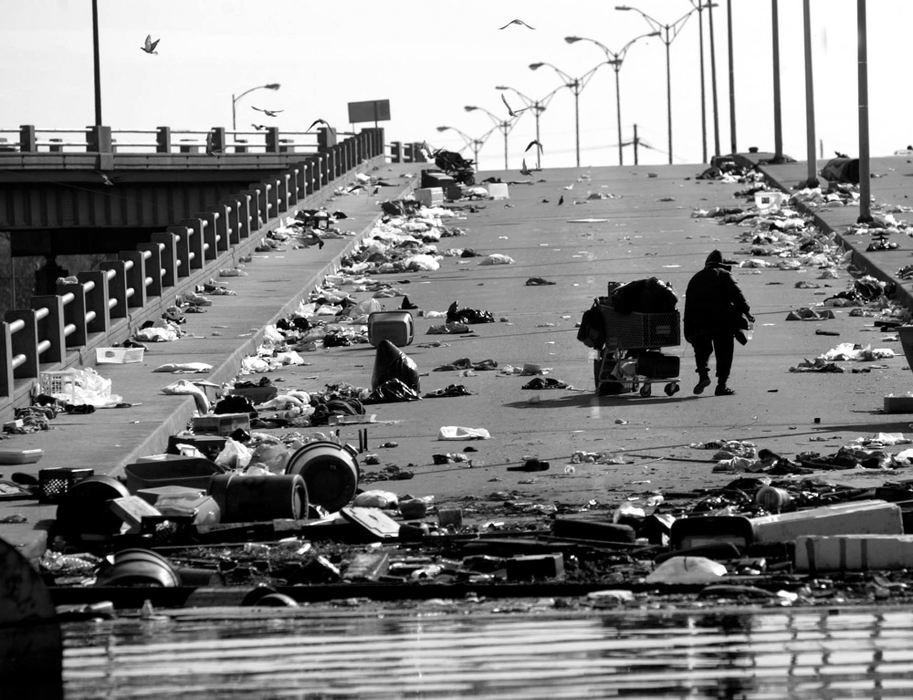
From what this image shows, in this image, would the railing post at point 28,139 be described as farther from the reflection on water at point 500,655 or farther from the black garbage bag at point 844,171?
the reflection on water at point 500,655

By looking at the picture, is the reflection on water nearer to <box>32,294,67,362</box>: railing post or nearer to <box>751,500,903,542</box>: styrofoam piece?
<box>751,500,903,542</box>: styrofoam piece

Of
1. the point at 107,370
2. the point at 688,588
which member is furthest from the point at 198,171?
the point at 688,588

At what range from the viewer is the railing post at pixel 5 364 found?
1886 centimetres

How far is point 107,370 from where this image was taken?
914 inches

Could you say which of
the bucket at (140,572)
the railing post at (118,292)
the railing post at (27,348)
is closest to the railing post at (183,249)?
the railing post at (118,292)

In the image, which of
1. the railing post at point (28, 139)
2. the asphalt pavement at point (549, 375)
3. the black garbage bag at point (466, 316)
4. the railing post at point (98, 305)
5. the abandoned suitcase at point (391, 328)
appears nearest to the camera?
the asphalt pavement at point (549, 375)

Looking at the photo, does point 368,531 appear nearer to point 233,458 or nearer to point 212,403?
point 233,458

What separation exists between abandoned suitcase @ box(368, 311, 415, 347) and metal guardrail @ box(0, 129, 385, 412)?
3.59 m

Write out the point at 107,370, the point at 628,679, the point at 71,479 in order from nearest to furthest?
the point at 628,679 < the point at 71,479 < the point at 107,370

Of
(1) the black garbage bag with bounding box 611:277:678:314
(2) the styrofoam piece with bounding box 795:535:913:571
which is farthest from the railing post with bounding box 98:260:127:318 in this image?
(2) the styrofoam piece with bounding box 795:535:913:571

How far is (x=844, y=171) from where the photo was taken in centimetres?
5544

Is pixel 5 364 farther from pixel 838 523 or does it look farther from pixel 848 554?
pixel 848 554

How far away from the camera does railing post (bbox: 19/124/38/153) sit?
67.2 metres

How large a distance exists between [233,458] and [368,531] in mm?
3602
